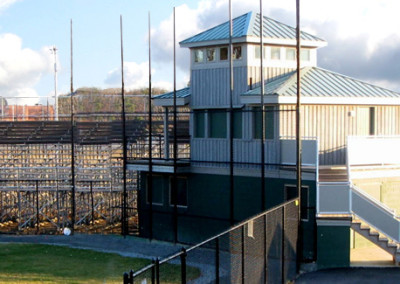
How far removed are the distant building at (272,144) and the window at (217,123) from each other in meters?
0.04

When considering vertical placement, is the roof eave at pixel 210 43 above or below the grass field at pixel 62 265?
above

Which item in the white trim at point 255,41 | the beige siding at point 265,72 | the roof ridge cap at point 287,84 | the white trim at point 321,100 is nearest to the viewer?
the white trim at point 321,100

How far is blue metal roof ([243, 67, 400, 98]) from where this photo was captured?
78.2ft

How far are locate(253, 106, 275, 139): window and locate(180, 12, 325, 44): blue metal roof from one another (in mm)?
2879

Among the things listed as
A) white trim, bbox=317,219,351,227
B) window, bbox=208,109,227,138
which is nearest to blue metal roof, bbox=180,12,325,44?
window, bbox=208,109,227,138

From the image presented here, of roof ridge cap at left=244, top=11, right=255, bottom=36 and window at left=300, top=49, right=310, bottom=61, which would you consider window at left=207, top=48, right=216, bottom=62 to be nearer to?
roof ridge cap at left=244, top=11, right=255, bottom=36

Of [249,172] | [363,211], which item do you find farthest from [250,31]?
[363,211]

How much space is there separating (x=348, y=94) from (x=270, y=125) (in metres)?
3.15

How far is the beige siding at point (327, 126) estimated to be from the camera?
23906 mm

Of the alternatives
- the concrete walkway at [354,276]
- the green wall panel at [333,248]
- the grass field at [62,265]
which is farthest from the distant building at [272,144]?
the grass field at [62,265]

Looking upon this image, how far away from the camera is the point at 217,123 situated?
25.9m

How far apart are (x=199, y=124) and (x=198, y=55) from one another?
2.64 m

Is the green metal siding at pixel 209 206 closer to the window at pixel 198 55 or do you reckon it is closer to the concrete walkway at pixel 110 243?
the concrete walkway at pixel 110 243

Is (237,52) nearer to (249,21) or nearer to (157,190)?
(249,21)
